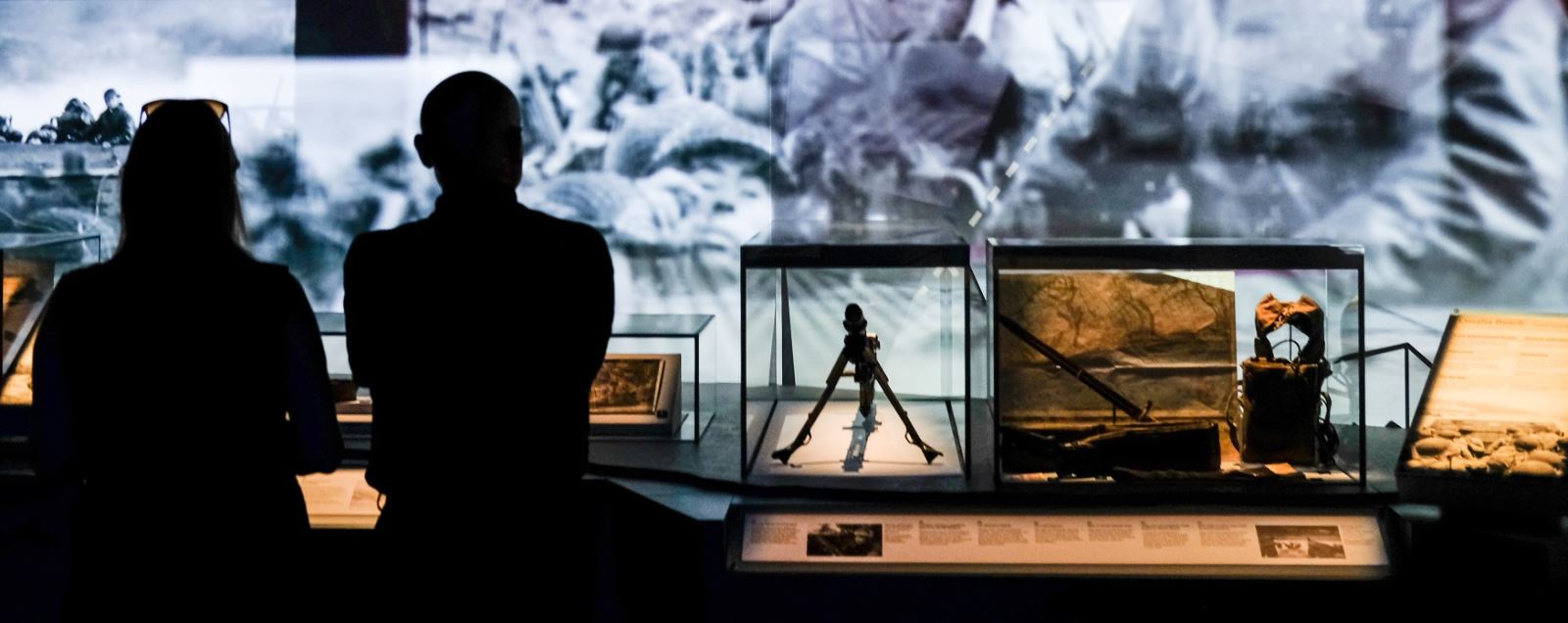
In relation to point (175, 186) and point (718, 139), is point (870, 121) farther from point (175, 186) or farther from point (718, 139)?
point (175, 186)

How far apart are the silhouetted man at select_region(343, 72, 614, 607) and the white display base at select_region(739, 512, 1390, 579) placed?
98 cm

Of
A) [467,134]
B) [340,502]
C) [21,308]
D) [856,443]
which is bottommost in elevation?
[340,502]

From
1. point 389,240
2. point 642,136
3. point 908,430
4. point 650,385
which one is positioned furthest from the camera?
point 642,136

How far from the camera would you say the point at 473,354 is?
2.54 metres

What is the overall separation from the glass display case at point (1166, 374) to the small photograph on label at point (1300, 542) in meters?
0.12

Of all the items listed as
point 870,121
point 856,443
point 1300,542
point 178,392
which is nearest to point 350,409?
point 856,443

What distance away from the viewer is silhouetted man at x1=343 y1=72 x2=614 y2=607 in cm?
252

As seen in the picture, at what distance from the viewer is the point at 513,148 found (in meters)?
2.60

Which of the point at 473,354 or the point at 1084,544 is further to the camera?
the point at 1084,544

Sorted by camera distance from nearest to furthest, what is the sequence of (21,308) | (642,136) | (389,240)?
(389,240), (21,308), (642,136)

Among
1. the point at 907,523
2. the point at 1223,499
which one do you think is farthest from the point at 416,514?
the point at 1223,499

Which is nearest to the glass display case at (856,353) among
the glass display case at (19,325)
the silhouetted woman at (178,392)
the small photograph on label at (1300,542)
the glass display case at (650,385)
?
the glass display case at (650,385)

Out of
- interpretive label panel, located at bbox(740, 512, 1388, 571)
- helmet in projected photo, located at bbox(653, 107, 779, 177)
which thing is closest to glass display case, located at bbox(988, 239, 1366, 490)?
interpretive label panel, located at bbox(740, 512, 1388, 571)

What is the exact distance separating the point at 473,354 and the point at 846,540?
4.14 ft
